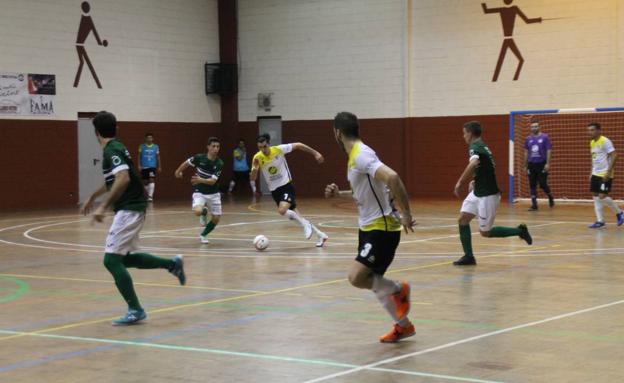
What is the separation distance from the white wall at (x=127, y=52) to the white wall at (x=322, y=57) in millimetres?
1754

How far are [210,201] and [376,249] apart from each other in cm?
1054

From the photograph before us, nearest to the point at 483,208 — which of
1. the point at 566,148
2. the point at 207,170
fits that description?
the point at 207,170

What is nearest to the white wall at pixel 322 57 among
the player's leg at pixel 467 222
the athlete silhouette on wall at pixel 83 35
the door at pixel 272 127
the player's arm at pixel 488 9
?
the door at pixel 272 127

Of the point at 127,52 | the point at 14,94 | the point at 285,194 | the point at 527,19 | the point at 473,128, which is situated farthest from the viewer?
the point at 127,52

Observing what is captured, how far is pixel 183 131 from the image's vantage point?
3650 centimetres

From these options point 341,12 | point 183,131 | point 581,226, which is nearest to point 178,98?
point 183,131

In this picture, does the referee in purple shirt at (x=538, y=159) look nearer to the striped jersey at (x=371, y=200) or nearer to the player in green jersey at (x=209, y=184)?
A: the player in green jersey at (x=209, y=184)

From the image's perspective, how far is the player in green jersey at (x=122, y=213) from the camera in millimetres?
9695

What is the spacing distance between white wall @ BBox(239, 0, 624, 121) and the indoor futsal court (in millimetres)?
71

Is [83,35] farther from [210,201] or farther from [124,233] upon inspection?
[124,233]

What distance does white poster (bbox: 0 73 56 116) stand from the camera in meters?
30.0

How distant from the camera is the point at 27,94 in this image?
3061cm

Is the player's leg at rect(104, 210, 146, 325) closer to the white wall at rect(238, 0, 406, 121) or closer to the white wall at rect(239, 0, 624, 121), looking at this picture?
the white wall at rect(239, 0, 624, 121)

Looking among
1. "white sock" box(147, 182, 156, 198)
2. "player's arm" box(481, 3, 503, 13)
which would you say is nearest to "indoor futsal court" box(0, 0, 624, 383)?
"player's arm" box(481, 3, 503, 13)
